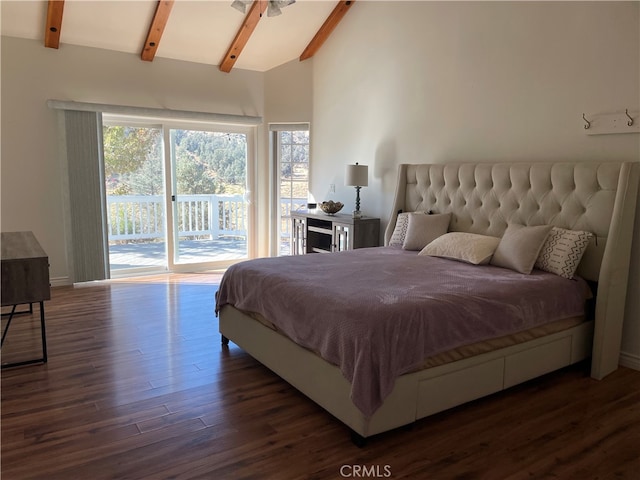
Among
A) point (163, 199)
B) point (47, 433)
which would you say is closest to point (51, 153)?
point (163, 199)

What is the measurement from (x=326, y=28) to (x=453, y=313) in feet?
14.1

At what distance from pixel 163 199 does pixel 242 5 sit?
2.96m

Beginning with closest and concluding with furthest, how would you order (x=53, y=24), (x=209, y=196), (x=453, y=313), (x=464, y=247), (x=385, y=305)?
(x=385, y=305)
(x=453, y=313)
(x=464, y=247)
(x=53, y=24)
(x=209, y=196)

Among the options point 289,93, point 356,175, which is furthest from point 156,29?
point 356,175

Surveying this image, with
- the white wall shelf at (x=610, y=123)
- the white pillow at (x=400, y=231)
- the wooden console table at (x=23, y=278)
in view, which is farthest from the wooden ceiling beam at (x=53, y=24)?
the white wall shelf at (x=610, y=123)

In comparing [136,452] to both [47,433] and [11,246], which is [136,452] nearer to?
[47,433]

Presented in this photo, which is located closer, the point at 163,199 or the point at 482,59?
the point at 482,59

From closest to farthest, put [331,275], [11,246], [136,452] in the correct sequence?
[136,452], [331,275], [11,246]

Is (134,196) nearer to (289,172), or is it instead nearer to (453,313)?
(289,172)

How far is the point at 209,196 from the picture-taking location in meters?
6.24

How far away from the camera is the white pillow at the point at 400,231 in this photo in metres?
4.32

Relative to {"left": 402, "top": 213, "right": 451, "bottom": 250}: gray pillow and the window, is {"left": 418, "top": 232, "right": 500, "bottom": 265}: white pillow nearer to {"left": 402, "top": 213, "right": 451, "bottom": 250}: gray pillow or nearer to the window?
{"left": 402, "top": 213, "right": 451, "bottom": 250}: gray pillow

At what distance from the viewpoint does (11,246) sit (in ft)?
10.7

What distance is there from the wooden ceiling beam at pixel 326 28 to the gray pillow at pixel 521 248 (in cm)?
342
